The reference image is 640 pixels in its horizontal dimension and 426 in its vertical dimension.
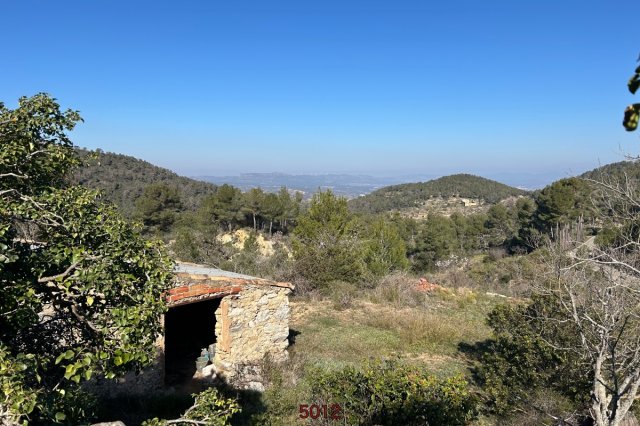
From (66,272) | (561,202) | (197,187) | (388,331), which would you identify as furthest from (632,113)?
(197,187)

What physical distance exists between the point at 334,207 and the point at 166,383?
44.0ft

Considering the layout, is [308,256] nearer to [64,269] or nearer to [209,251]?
[209,251]

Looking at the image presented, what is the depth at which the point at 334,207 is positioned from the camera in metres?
21.1

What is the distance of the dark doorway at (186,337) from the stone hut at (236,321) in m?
0.03

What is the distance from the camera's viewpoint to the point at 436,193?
224ft

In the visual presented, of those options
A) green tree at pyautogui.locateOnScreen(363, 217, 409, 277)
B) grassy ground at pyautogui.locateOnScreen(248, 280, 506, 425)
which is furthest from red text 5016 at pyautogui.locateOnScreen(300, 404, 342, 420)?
green tree at pyautogui.locateOnScreen(363, 217, 409, 277)

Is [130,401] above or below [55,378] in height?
below

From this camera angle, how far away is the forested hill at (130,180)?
38.8m

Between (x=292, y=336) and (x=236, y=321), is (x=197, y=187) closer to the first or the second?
(x=292, y=336)

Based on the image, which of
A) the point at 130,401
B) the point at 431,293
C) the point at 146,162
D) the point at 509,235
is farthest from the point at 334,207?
the point at 146,162

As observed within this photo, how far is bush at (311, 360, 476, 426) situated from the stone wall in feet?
10.4

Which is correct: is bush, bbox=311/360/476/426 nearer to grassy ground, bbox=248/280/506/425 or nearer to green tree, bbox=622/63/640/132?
grassy ground, bbox=248/280/506/425

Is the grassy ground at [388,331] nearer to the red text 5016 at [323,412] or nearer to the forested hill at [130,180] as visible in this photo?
the red text 5016 at [323,412]

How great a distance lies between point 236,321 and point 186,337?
414 cm
